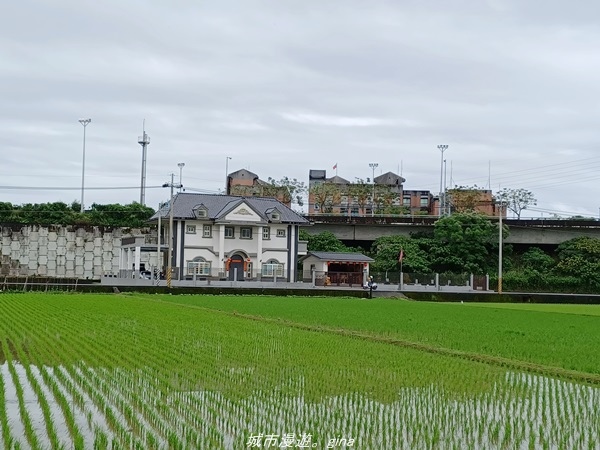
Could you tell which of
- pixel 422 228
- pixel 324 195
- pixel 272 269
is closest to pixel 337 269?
pixel 272 269

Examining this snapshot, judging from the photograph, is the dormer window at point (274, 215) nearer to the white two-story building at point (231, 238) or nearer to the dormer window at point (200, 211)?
the white two-story building at point (231, 238)

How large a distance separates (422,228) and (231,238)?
54.8ft

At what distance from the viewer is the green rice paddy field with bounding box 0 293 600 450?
6.91m

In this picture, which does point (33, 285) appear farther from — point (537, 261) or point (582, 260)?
point (582, 260)

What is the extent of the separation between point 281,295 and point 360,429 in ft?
115

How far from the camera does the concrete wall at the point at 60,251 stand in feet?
167

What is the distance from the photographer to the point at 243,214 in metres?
51.0

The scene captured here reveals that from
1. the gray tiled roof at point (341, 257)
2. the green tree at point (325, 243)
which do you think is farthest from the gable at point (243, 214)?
the green tree at point (325, 243)

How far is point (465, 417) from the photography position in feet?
25.8

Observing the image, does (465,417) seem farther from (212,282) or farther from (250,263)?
(250,263)

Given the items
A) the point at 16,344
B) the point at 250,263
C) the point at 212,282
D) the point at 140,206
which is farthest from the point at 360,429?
the point at 140,206

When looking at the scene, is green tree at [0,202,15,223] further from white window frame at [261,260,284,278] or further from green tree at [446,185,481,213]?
green tree at [446,185,481,213]

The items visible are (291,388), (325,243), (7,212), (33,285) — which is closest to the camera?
(291,388)

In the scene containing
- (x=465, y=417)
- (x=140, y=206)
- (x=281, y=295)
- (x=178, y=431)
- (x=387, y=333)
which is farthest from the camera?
(x=140, y=206)
